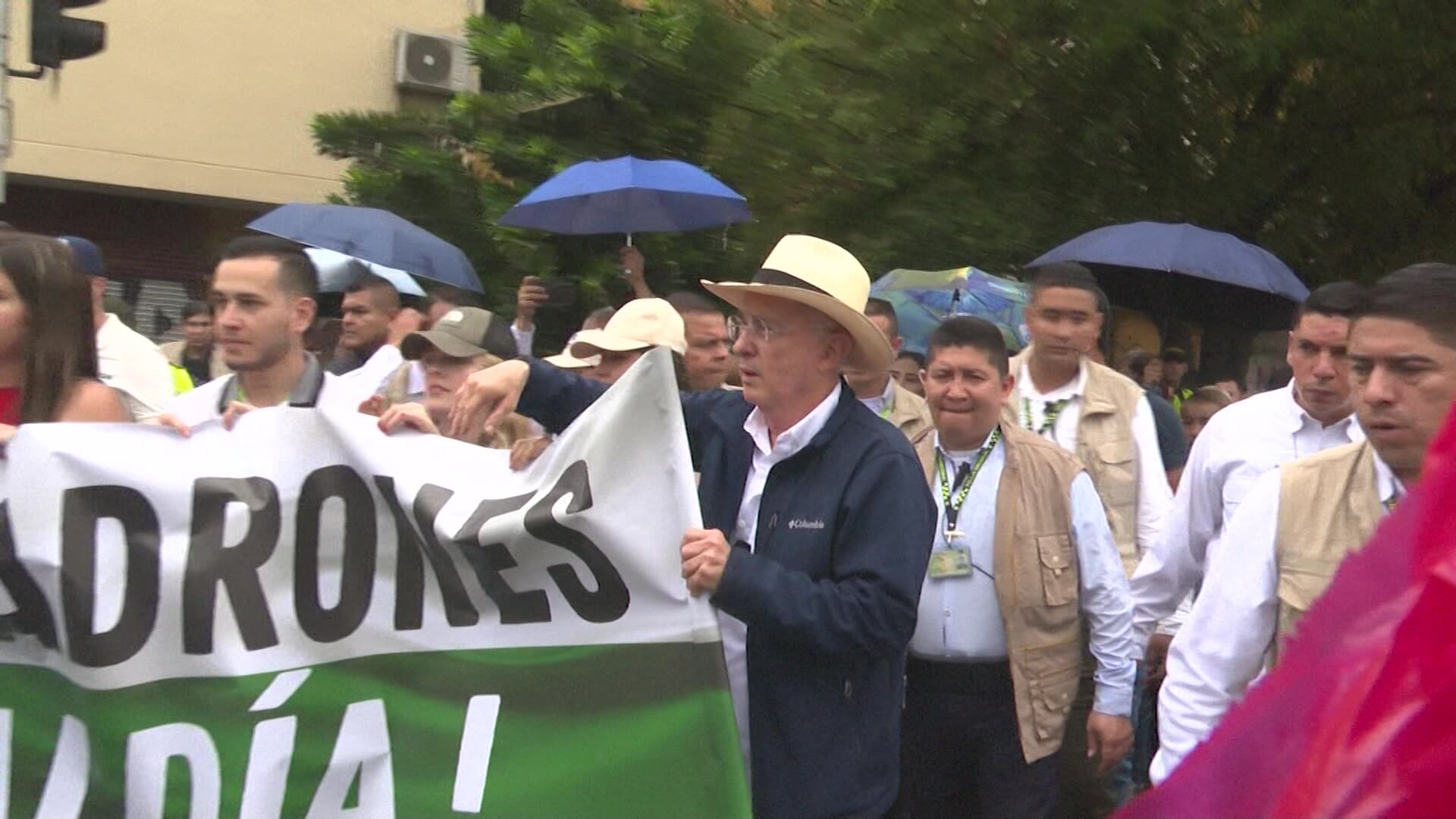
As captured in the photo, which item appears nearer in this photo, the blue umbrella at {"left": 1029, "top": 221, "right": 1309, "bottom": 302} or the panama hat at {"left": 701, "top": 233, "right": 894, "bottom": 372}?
the panama hat at {"left": 701, "top": 233, "right": 894, "bottom": 372}

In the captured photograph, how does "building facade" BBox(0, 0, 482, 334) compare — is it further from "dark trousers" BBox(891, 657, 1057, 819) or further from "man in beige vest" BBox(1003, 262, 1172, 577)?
"dark trousers" BBox(891, 657, 1057, 819)

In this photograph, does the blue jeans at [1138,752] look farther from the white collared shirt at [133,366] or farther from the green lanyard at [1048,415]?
the white collared shirt at [133,366]

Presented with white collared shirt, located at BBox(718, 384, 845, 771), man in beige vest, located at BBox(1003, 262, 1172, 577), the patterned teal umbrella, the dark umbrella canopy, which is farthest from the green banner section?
the patterned teal umbrella

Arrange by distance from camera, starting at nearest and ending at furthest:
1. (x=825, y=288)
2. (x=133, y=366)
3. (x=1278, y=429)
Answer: (x=825, y=288), (x=1278, y=429), (x=133, y=366)

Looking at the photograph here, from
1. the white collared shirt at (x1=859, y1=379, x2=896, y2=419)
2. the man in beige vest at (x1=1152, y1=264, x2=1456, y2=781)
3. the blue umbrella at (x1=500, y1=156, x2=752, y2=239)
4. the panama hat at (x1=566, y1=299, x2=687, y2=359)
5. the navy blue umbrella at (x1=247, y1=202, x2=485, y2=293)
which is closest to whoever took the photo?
the man in beige vest at (x1=1152, y1=264, x2=1456, y2=781)

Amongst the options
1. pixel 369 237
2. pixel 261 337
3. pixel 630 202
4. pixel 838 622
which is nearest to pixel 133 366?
pixel 261 337

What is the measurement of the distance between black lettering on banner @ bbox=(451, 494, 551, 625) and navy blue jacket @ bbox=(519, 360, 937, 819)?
395 millimetres

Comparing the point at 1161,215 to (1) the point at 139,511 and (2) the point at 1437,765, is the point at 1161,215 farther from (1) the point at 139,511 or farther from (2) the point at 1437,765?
(2) the point at 1437,765

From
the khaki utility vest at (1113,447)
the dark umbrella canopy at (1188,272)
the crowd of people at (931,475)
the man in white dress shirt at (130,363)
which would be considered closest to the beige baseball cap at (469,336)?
the crowd of people at (931,475)

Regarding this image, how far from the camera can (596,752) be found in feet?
11.9

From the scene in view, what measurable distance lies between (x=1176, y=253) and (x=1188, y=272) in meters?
0.12

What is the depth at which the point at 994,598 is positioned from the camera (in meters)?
5.12

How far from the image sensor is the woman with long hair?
156 inches

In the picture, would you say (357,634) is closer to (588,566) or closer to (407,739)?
(407,739)
